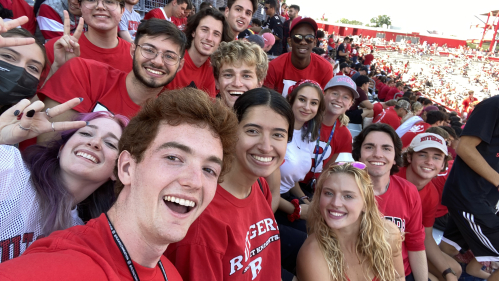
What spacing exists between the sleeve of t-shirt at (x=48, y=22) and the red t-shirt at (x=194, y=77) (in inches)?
55.1

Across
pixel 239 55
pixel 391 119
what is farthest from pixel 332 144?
pixel 391 119

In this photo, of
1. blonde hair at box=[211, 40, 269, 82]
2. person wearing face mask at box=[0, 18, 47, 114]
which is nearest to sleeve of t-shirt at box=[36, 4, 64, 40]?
person wearing face mask at box=[0, 18, 47, 114]

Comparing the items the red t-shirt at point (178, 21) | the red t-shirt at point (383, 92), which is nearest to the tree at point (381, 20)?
the red t-shirt at point (383, 92)

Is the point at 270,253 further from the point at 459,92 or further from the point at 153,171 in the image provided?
the point at 459,92

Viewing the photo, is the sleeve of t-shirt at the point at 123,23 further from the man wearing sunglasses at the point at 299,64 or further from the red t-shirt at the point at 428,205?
the red t-shirt at the point at 428,205

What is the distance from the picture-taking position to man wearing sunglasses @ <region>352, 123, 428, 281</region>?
294 cm

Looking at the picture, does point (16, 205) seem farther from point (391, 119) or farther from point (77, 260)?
point (391, 119)

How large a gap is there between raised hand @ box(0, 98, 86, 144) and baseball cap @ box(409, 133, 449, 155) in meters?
3.46

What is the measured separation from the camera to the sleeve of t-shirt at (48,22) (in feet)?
10.9

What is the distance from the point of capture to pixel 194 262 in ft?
4.95

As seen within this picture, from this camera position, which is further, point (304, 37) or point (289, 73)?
point (289, 73)

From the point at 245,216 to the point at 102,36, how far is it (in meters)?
2.25

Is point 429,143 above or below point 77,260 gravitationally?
below

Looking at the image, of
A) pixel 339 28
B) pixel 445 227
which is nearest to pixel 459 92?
pixel 339 28
